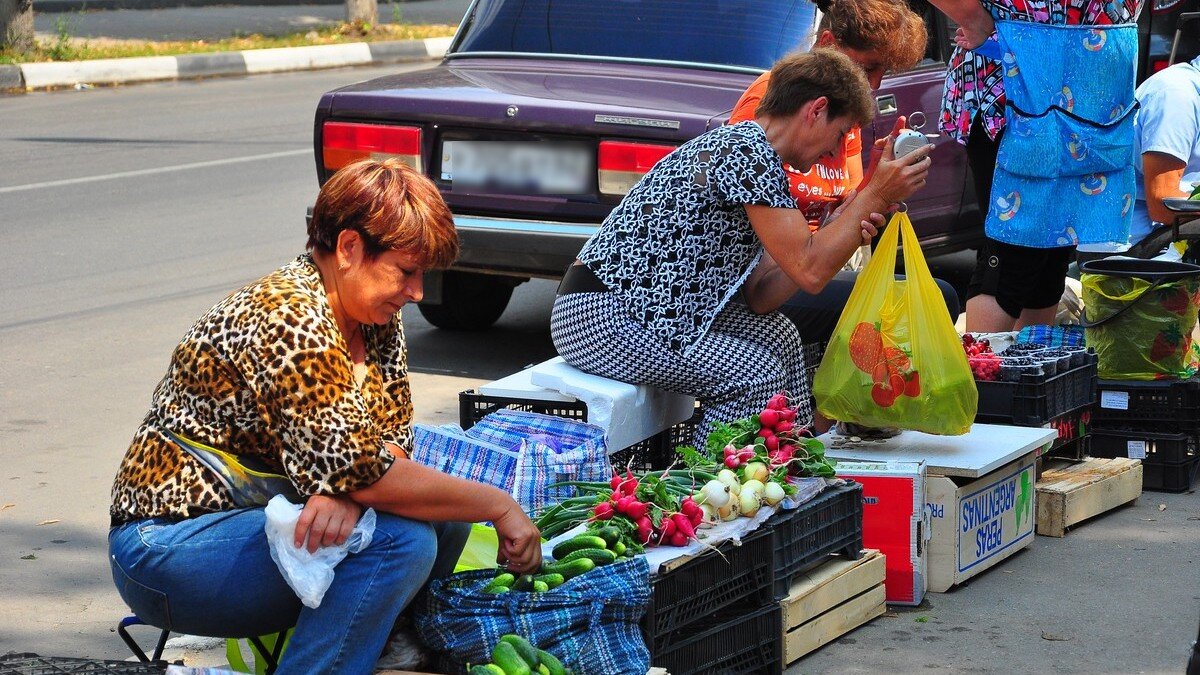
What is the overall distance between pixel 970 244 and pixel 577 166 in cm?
232

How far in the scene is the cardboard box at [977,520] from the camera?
410 centimetres

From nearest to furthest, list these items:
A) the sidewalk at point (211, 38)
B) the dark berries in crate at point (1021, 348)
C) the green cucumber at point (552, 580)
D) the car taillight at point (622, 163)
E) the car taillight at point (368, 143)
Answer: the green cucumber at point (552, 580) < the dark berries in crate at point (1021, 348) < the car taillight at point (622, 163) < the car taillight at point (368, 143) < the sidewalk at point (211, 38)

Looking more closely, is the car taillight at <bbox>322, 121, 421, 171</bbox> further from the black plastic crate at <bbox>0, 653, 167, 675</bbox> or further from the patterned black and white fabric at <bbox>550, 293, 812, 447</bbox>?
the black plastic crate at <bbox>0, 653, 167, 675</bbox>

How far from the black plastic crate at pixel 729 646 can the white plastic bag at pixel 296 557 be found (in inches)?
27.6

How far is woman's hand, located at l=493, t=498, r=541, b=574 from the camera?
2.98 metres

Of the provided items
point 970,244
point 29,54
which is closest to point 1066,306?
point 970,244

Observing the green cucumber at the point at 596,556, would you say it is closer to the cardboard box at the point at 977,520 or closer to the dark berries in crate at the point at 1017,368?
the cardboard box at the point at 977,520

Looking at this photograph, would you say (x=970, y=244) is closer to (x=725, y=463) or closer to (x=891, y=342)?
(x=891, y=342)

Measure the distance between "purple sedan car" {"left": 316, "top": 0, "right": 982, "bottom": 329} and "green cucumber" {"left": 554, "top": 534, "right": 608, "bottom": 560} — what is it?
291 centimetres

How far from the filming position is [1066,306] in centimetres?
602

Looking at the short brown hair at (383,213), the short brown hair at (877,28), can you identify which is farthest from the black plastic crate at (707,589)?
the short brown hair at (877,28)

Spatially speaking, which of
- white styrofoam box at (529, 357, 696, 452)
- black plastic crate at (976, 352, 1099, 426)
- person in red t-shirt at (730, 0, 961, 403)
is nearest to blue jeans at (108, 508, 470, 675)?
white styrofoam box at (529, 357, 696, 452)

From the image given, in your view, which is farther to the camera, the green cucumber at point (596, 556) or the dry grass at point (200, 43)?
the dry grass at point (200, 43)

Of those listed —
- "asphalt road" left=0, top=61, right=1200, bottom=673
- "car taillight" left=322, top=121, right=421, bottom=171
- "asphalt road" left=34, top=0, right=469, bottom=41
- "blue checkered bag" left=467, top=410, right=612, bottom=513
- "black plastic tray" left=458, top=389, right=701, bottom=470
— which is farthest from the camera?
"asphalt road" left=34, top=0, right=469, bottom=41
